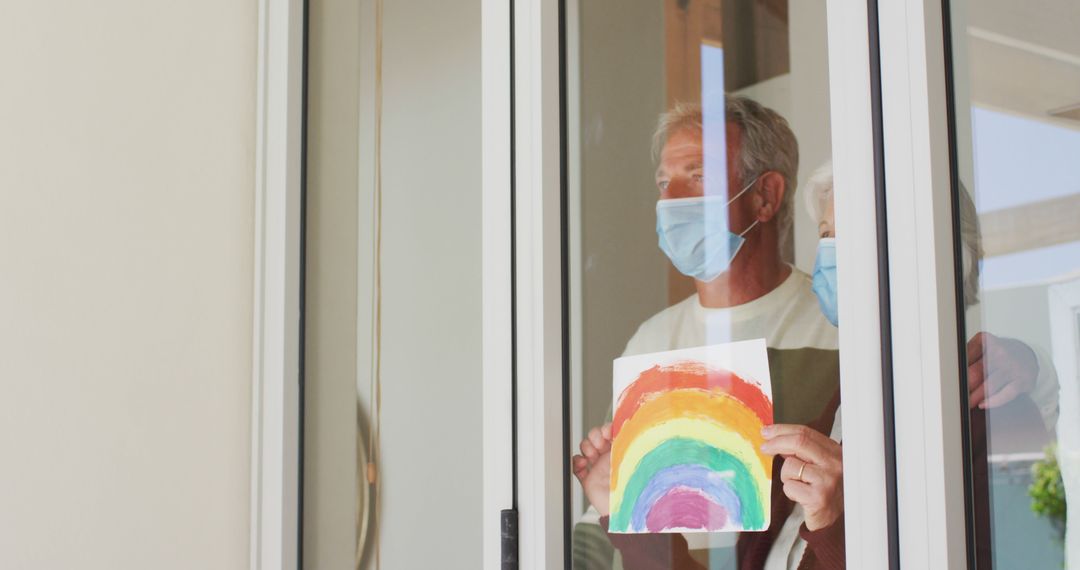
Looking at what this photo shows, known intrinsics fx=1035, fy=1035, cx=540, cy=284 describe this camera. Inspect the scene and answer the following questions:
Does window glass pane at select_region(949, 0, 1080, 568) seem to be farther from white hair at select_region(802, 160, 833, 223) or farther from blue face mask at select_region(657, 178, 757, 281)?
blue face mask at select_region(657, 178, 757, 281)

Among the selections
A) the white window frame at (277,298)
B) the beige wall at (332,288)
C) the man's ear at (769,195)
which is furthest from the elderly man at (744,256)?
the white window frame at (277,298)

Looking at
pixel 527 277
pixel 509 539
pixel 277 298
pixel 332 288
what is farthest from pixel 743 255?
pixel 277 298

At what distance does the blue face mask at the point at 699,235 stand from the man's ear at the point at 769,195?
0.01 meters

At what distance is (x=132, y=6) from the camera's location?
1.95m

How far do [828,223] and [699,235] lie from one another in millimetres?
175

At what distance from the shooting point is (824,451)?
36.6 inches

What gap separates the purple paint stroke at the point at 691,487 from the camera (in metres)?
1.02

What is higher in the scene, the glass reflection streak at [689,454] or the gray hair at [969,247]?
the gray hair at [969,247]

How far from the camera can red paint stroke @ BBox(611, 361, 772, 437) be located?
3.31 ft

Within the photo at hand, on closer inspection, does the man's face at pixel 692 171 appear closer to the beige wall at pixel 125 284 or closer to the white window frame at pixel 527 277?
the white window frame at pixel 527 277

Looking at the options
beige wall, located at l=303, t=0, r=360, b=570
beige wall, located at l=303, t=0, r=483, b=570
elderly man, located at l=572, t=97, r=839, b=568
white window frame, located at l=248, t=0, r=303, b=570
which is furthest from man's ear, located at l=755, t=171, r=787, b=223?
white window frame, located at l=248, t=0, r=303, b=570

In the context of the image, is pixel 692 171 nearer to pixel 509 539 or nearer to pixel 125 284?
pixel 509 539

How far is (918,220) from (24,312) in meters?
1.52

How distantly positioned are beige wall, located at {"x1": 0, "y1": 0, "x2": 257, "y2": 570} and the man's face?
1119 mm
